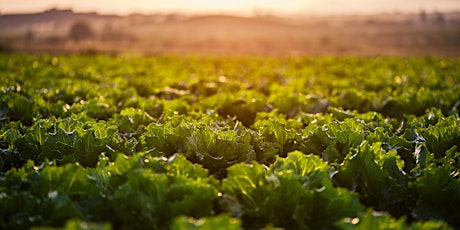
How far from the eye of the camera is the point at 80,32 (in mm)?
98625

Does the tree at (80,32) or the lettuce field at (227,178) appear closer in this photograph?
the lettuce field at (227,178)

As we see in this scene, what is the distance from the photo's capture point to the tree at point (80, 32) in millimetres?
97500

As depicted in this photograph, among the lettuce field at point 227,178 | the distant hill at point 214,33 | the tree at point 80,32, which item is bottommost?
the distant hill at point 214,33

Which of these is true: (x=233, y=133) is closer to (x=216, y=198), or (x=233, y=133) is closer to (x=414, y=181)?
(x=216, y=198)

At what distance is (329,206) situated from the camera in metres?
3.93

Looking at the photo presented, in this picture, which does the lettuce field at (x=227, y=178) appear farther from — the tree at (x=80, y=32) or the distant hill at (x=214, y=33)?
the tree at (x=80, y=32)

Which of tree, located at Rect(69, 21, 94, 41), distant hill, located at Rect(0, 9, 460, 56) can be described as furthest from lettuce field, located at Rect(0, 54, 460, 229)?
tree, located at Rect(69, 21, 94, 41)

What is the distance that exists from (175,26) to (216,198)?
154849mm

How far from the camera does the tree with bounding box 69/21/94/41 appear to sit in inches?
3839

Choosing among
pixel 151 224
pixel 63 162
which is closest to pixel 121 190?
pixel 151 224

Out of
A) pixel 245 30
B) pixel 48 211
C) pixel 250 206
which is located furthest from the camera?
pixel 245 30

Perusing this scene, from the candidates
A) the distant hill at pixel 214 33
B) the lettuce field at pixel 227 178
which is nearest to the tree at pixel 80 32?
the distant hill at pixel 214 33

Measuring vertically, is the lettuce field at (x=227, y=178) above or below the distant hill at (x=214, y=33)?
above

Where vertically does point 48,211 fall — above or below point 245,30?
above
